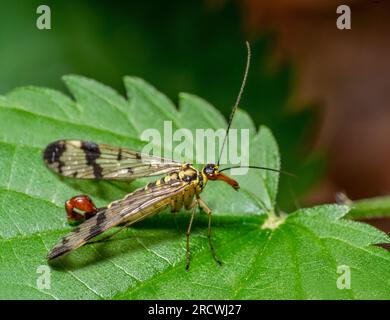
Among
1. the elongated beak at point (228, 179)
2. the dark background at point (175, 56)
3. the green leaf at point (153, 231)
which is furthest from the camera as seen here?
the dark background at point (175, 56)

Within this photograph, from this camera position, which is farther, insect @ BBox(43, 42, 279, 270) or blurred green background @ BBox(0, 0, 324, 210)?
blurred green background @ BBox(0, 0, 324, 210)

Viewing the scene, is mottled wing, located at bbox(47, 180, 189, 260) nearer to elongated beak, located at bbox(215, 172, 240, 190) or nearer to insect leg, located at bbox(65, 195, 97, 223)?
insect leg, located at bbox(65, 195, 97, 223)

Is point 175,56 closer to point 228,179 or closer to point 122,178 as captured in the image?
point 122,178

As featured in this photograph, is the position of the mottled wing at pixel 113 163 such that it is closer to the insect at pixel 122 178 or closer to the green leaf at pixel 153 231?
the insect at pixel 122 178

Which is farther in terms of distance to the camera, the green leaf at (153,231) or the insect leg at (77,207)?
the insect leg at (77,207)

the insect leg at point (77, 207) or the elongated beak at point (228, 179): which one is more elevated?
the elongated beak at point (228, 179)

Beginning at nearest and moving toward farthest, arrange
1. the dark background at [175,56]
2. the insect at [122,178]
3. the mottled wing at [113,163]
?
the insect at [122,178] < the mottled wing at [113,163] < the dark background at [175,56]

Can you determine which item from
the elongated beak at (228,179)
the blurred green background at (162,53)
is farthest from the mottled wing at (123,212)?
the blurred green background at (162,53)

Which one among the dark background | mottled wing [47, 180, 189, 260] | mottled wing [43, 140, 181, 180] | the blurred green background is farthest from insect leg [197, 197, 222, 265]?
the blurred green background

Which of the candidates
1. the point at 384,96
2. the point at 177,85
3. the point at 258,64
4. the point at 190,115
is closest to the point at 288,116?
the point at 258,64
